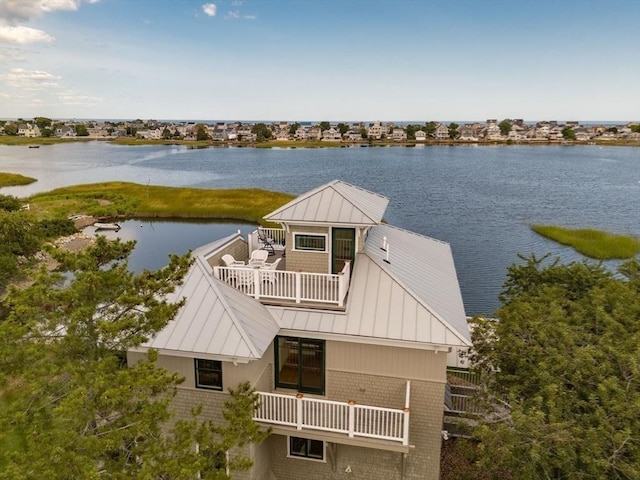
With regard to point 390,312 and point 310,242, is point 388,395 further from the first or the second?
point 310,242

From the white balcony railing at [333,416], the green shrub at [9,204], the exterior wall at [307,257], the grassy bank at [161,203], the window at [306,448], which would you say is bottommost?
the window at [306,448]

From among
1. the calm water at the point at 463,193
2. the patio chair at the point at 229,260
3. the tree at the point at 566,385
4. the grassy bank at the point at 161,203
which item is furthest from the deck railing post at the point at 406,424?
the grassy bank at the point at 161,203

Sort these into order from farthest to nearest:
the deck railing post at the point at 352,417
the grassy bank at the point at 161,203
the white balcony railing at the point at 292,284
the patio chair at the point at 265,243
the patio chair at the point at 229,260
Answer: the grassy bank at the point at 161,203 < the patio chair at the point at 265,243 < the patio chair at the point at 229,260 < the white balcony railing at the point at 292,284 < the deck railing post at the point at 352,417

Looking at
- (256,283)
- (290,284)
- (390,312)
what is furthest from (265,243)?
(390,312)

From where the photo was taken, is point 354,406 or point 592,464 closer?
point 592,464

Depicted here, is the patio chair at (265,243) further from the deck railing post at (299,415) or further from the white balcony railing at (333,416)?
the deck railing post at (299,415)

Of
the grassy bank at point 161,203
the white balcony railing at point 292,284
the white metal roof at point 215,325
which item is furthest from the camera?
the grassy bank at point 161,203

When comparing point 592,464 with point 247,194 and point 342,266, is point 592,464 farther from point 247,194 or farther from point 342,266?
point 247,194

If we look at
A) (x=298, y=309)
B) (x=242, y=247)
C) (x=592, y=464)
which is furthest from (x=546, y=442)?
(x=242, y=247)
